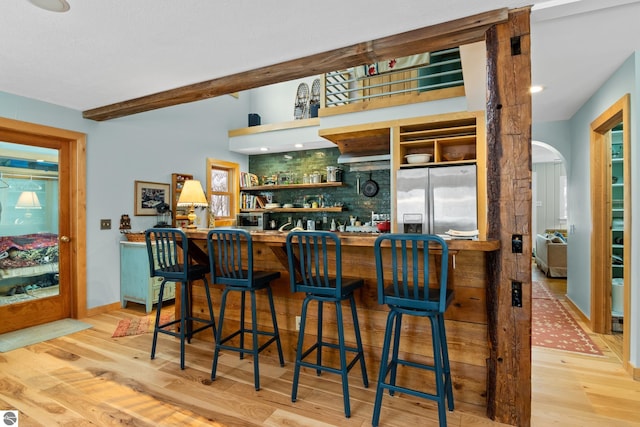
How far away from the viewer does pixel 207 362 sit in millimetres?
2762

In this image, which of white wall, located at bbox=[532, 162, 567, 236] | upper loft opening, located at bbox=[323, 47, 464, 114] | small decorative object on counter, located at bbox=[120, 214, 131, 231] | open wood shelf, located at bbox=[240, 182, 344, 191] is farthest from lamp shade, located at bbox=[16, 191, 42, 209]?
white wall, located at bbox=[532, 162, 567, 236]

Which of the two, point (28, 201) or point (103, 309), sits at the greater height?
point (28, 201)

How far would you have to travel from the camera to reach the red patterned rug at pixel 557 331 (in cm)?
309

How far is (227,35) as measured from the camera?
231 cm

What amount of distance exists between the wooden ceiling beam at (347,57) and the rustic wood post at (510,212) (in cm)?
17

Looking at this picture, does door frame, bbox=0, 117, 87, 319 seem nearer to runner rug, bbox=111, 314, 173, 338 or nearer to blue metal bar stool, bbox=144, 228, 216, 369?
runner rug, bbox=111, 314, 173, 338

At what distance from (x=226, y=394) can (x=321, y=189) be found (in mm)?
4095

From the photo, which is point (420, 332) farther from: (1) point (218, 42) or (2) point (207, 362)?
(1) point (218, 42)

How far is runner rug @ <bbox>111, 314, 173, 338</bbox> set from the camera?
3406 mm

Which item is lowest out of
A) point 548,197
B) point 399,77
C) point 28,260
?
point 28,260

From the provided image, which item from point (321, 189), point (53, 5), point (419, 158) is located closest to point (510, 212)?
point (419, 158)

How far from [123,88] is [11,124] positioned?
122cm

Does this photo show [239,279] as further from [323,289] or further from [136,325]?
[136,325]

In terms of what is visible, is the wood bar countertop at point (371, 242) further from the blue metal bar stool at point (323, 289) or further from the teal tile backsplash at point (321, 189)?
the teal tile backsplash at point (321, 189)
